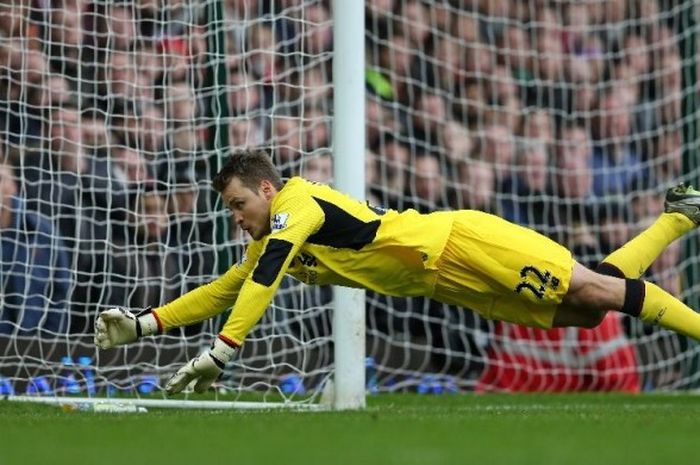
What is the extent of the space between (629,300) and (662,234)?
23.2 inches

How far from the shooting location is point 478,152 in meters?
11.2

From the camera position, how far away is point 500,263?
24.1 ft

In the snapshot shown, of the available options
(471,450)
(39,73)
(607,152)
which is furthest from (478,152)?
(471,450)

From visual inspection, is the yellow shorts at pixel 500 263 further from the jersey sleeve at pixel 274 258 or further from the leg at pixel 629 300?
the jersey sleeve at pixel 274 258

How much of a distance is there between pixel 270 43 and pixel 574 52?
10.1 feet

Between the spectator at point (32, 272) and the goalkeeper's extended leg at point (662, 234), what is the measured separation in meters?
3.52

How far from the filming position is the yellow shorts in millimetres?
7352

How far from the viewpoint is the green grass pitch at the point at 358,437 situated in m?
4.71

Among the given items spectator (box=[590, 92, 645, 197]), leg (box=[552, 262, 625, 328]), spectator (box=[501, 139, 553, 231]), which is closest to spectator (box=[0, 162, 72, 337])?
spectator (box=[501, 139, 553, 231])

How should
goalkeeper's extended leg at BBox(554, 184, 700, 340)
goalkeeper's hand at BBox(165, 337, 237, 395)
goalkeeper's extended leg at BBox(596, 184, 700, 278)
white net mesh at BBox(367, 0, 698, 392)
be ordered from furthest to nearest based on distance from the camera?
white net mesh at BBox(367, 0, 698, 392)
goalkeeper's extended leg at BBox(596, 184, 700, 278)
goalkeeper's extended leg at BBox(554, 184, 700, 340)
goalkeeper's hand at BBox(165, 337, 237, 395)

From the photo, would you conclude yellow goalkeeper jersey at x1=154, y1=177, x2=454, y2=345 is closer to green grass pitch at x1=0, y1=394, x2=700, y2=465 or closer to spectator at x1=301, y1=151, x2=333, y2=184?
green grass pitch at x1=0, y1=394, x2=700, y2=465

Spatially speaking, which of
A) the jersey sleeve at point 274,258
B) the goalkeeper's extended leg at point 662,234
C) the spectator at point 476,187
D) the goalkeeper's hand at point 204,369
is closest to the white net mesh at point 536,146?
the spectator at point 476,187

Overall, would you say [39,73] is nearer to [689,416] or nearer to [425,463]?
[689,416]

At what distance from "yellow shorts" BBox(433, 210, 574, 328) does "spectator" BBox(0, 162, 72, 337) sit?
122 inches
